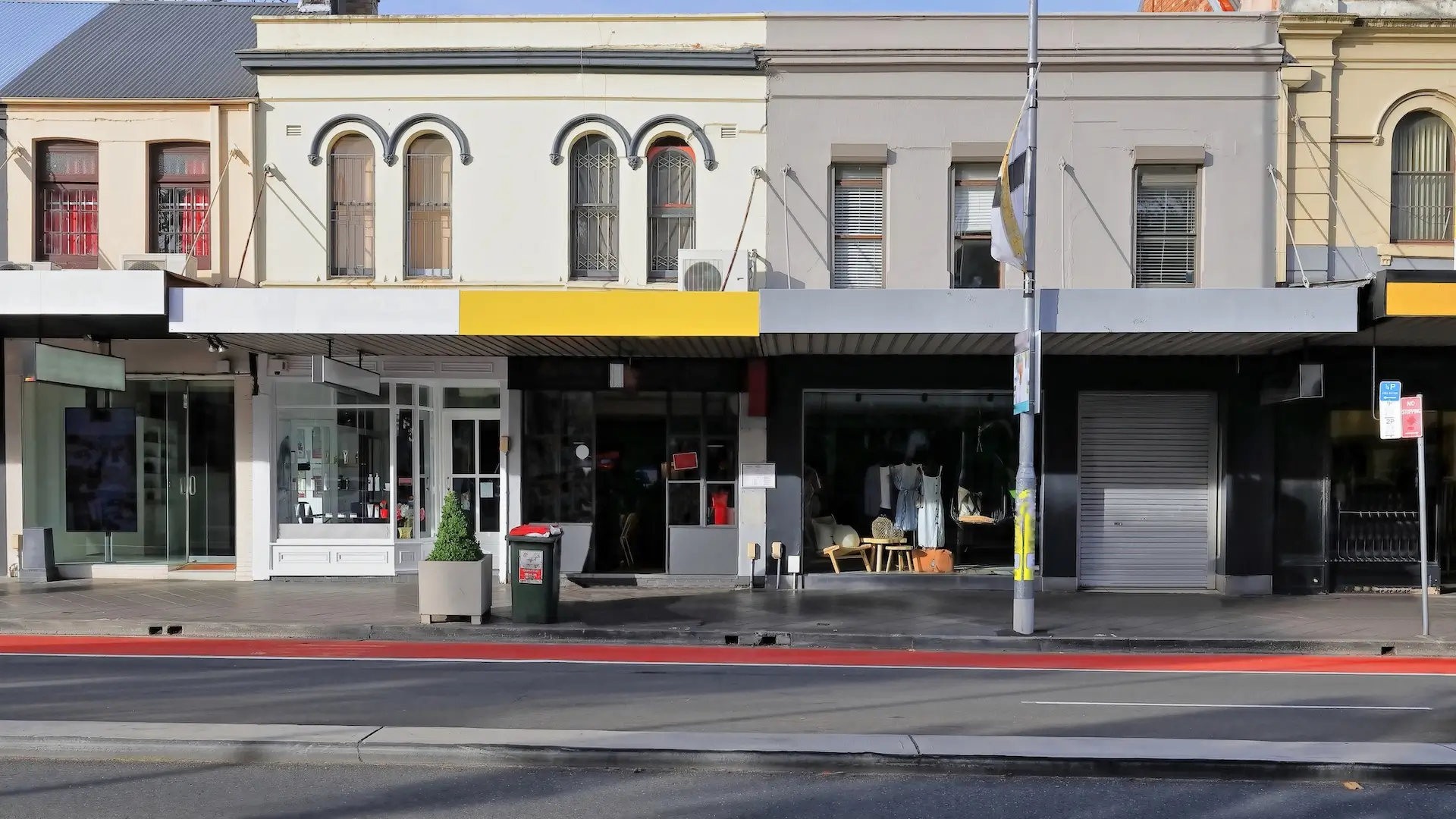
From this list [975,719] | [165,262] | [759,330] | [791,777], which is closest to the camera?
[791,777]

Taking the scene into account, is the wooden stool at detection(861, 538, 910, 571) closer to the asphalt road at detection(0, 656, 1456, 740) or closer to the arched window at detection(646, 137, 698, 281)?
the arched window at detection(646, 137, 698, 281)

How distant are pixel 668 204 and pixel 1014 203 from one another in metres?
5.78

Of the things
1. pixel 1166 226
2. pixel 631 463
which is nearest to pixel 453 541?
pixel 631 463

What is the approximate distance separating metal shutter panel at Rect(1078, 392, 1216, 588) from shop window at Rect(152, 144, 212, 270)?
13492mm

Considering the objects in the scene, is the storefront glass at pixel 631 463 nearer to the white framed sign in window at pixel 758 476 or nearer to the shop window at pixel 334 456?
the white framed sign in window at pixel 758 476

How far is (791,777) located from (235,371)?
1315 centimetres

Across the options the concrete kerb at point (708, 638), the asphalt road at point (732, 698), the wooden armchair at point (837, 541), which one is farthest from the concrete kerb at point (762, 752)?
the wooden armchair at point (837, 541)

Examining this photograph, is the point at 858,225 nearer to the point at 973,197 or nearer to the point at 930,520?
the point at 973,197

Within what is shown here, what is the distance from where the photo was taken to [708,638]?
1326cm

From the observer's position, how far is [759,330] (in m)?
14.4

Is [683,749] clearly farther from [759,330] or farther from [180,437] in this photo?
[180,437]

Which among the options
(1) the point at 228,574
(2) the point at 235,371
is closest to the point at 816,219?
(2) the point at 235,371

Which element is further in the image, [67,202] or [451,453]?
[451,453]

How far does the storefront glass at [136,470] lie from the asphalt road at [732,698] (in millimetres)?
6593
